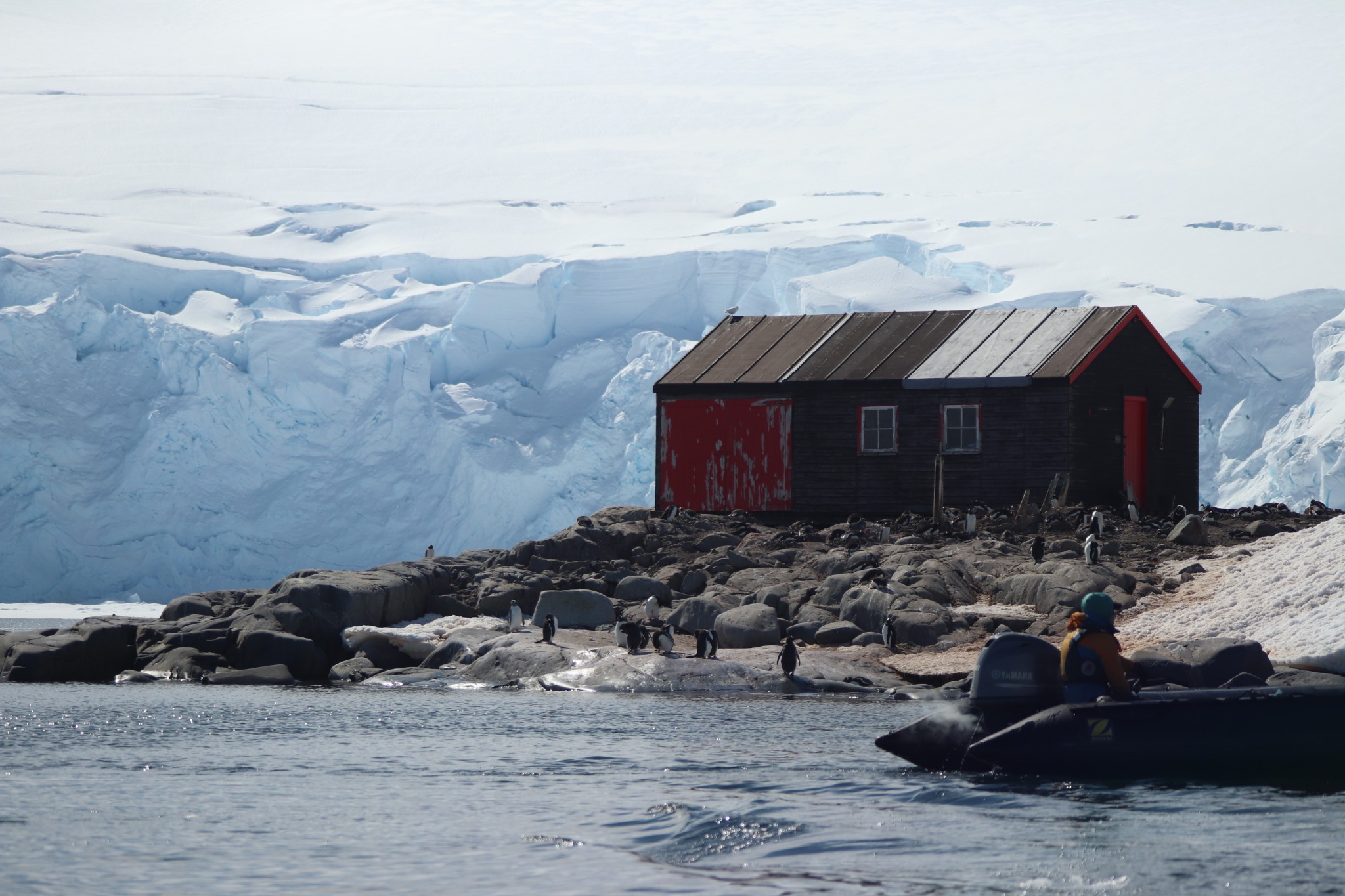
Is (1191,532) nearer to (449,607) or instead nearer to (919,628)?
(919,628)

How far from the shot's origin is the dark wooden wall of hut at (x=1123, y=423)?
19.9 m

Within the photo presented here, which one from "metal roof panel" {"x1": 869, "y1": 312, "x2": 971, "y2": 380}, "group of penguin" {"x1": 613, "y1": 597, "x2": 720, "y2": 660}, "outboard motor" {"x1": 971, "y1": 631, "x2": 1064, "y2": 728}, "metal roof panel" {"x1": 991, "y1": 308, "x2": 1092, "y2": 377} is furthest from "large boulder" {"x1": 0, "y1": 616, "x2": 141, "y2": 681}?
"outboard motor" {"x1": 971, "y1": 631, "x2": 1064, "y2": 728}

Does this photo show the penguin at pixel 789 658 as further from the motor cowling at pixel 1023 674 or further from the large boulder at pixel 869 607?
the motor cowling at pixel 1023 674

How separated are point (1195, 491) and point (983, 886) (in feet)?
57.4

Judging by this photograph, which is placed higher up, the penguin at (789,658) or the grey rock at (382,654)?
the penguin at (789,658)

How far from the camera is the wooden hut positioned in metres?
19.9

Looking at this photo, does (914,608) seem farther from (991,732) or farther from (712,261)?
(712,261)

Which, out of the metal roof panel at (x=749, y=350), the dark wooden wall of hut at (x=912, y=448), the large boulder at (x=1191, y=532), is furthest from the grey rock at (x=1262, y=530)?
the metal roof panel at (x=749, y=350)

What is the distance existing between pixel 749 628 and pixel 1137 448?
25.4 ft

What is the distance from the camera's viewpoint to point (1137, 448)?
21.1m

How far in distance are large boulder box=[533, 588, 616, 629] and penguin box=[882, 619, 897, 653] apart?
3818mm

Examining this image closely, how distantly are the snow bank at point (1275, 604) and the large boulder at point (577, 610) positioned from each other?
6.24 meters

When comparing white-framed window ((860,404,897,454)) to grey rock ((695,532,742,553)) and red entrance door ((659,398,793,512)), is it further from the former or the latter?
grey rock ((695,532,742,553))

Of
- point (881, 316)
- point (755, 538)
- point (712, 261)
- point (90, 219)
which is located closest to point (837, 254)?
point (712, 261)
